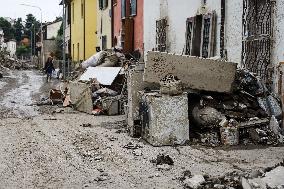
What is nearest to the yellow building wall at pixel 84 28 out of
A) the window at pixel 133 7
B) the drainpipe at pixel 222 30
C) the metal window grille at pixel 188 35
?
the window at pixel 133 7

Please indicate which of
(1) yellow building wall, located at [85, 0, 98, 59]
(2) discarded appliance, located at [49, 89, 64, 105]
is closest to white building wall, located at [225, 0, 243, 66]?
(2) discarded appliance, located at [49, 89, 64, 105]

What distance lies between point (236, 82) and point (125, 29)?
392 inches

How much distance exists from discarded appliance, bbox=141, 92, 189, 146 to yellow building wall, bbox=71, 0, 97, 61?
20.5 metres

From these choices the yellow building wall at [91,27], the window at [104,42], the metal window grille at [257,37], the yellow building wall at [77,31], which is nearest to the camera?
the metal window grille at [257,37]

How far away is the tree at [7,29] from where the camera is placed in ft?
338

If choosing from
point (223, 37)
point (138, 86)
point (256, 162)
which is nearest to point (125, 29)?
point (223, 37)

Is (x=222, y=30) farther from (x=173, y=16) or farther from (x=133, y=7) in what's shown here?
(x=133, y=7)

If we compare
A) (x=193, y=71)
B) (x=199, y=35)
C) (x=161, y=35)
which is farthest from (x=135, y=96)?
(x=161, y=35)

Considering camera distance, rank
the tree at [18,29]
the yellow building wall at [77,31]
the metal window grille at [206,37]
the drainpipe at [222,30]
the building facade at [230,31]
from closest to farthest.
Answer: the building facade at [230,31], the drainpipe at [222,30], the metal window grille at [206,37], the yellow building wall at [77,31], the tree at [18,29]

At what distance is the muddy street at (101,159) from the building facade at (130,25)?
768cm

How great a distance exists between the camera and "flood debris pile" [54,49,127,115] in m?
12.4

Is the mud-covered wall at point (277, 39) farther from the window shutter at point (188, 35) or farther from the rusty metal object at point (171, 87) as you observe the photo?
the window shutter at point (188, 35)

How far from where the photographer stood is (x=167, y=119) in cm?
814

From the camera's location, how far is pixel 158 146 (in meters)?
8.07
